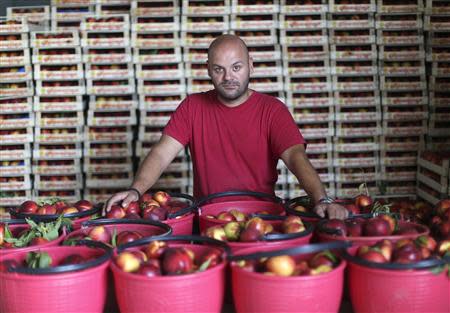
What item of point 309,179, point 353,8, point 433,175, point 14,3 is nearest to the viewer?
point 309,179

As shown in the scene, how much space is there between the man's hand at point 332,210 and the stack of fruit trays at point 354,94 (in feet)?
10.1

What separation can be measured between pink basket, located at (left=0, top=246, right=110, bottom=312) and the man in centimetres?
147

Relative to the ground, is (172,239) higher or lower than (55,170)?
higher

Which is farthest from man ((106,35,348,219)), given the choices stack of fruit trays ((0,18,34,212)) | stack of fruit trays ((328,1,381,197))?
stack of fruit trays ((0,18,34,212))

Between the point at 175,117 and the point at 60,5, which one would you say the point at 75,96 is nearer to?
the point at 60,5

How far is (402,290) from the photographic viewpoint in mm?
1598

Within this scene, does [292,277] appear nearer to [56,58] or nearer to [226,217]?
[226,217]

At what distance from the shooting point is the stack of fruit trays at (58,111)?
517cm

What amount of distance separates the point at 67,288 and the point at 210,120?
1.83 metres

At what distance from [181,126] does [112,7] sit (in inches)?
103

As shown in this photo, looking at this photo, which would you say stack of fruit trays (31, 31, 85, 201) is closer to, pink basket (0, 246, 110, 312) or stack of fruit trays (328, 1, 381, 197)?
stack of fruit trays (328, 1, 381, 197)

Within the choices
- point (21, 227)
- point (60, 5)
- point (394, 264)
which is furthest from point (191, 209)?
point (60, 5)

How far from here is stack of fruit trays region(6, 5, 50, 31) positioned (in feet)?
18.1

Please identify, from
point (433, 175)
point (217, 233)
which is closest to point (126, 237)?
point (217, 233)
